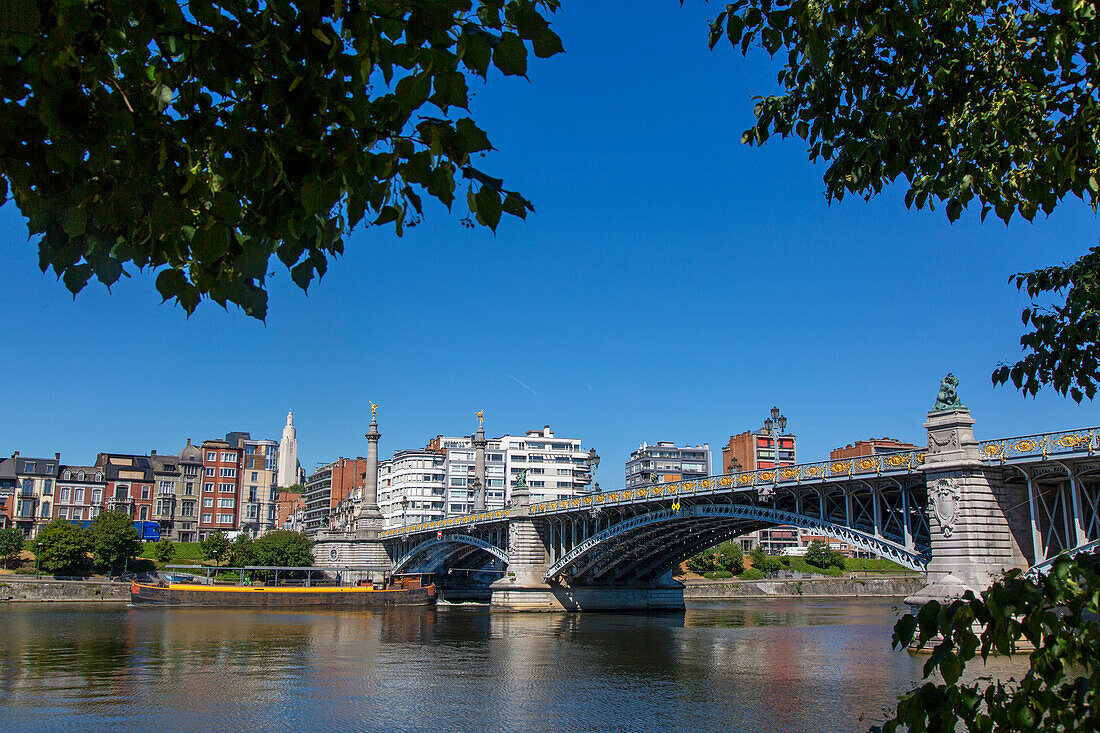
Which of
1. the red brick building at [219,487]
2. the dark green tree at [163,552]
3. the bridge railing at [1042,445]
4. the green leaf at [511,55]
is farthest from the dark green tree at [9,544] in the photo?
the green leaf at [511,55]

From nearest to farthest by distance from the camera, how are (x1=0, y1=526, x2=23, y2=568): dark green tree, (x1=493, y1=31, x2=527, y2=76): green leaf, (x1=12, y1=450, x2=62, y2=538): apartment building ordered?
(x1=493, y1=31, x2=527, y2=76): green leaf, (x1=0, y1=526, x2=23, y2=568): dark green tree, (x1=12, y1=450, x2=62, y2=538): apartment building

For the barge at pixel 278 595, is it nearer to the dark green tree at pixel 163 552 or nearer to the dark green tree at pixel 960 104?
the dark green tree at pixel 163 552

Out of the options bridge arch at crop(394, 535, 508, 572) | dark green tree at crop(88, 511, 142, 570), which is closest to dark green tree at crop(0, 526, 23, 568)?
dark green tree at crop(88, 511, 142, 570)

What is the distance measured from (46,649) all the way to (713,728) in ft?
101

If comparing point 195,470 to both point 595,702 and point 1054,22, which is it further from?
point 1054,22

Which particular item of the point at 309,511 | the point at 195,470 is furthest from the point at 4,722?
the point at 309,511

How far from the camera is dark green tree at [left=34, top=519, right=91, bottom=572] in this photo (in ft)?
271

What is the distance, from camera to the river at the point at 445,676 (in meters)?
22.7

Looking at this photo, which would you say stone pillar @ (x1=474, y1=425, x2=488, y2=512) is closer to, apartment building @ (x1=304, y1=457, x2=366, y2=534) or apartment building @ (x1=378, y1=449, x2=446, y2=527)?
apartment building @ (x1=378, y1=449, x2=446, y2=527)

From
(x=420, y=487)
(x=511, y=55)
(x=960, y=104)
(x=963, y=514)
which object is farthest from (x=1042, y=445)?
(x=420, y=487)

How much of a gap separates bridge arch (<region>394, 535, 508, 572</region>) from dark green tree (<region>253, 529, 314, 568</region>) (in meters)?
13.4

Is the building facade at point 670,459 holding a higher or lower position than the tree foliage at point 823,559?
higher

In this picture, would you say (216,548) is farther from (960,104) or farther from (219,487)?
(960,104)

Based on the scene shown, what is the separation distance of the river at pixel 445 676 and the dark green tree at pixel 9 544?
119 feet
